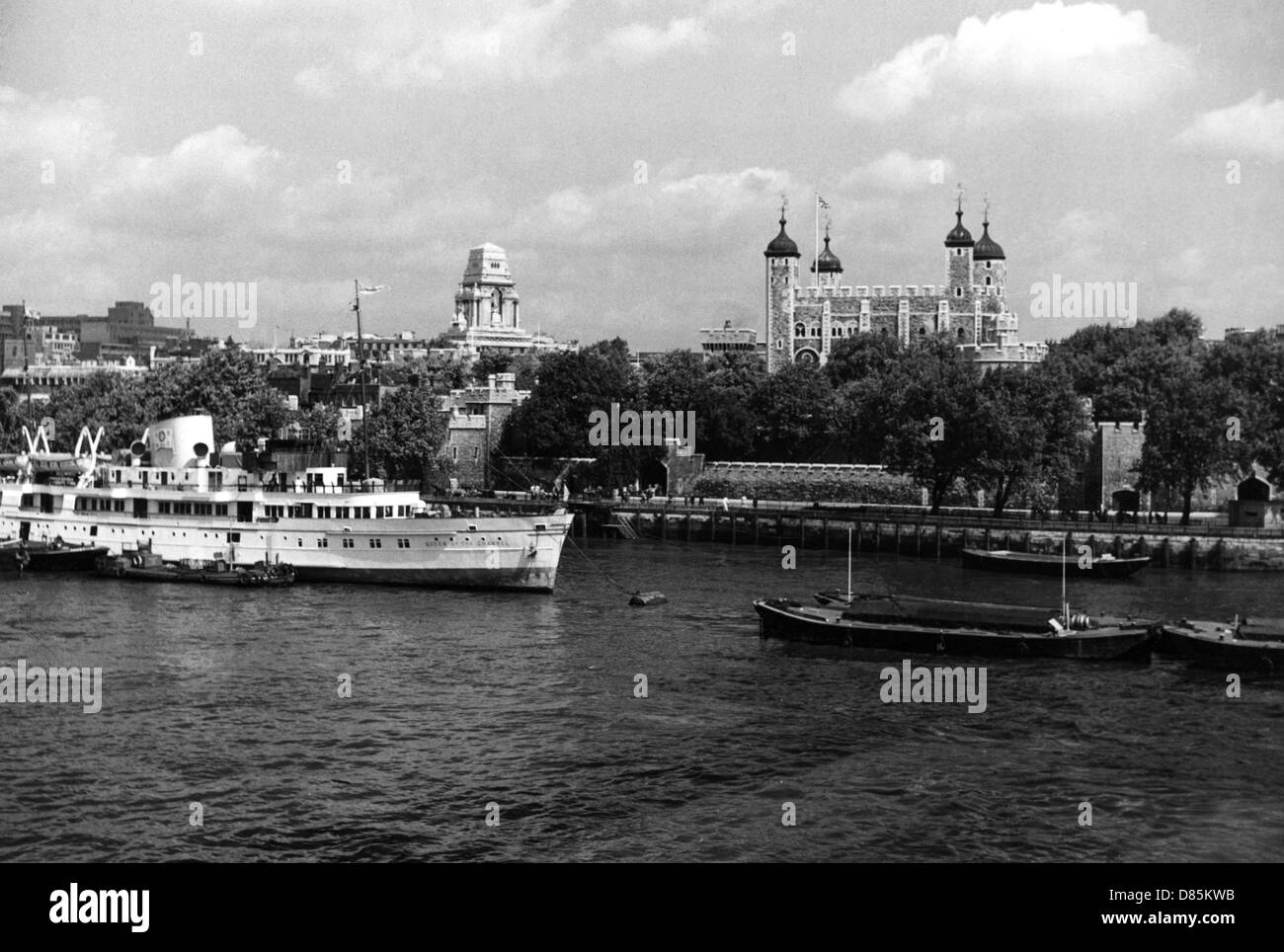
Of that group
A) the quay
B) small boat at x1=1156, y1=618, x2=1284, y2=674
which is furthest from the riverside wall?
small boat at x1=1156, y1=618, x2=1284, y2=674

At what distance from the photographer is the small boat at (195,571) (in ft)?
179

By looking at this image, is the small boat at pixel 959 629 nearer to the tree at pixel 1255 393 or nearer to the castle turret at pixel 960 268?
the tree at pixel 1255 393

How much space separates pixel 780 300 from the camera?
122062 mm

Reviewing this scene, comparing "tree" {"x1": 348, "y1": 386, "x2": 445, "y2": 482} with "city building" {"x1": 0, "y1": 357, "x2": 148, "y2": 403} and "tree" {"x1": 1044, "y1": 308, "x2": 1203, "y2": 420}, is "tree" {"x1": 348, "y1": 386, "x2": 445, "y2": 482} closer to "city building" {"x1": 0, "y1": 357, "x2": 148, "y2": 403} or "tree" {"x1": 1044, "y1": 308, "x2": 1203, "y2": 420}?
"tree" {"x1": 1044, "y1": 308, "x2": 1203, "y2": 420}

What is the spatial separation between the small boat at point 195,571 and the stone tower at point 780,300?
69774 millimetres

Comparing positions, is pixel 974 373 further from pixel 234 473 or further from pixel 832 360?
pixel 234 473

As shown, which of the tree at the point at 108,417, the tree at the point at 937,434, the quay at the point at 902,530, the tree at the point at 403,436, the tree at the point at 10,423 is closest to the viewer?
the quay at the point at 902,530

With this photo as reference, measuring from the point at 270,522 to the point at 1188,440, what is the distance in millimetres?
39594

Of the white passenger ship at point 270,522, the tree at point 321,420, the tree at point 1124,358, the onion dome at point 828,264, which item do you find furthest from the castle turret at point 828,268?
the white passenger ship at point 270,522

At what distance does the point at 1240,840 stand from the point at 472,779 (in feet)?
40.8

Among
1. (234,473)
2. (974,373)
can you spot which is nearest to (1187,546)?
(974,373)

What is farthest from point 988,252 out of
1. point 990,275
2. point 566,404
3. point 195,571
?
point 195,571

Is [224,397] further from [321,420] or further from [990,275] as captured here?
[990,275]

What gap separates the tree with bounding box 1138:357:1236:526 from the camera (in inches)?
2751
